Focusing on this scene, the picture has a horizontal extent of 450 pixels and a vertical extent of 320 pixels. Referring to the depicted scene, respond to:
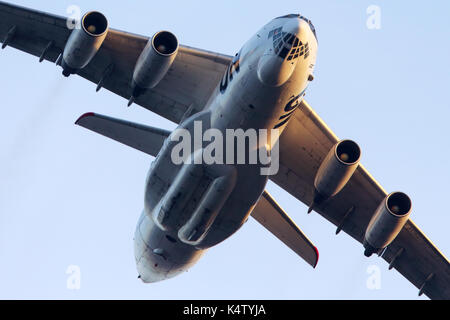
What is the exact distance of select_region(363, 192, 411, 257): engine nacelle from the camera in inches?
916

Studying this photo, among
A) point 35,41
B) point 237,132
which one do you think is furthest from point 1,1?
point 237,132

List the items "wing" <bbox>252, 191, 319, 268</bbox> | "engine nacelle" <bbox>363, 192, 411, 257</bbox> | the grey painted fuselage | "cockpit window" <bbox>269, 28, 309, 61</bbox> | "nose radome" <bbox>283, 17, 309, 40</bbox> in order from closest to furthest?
"cockpit window" <bbox>269, 28, 309, 61</bbox>, "nose radome" <bbox>283, 17, 309, 40</bbox>, the grey painted fuselage, "engine nacelle" <bbox>363, 192, 411, 257</bbox>, "wing" <bbox>252, 191, 319, 268</bbox>

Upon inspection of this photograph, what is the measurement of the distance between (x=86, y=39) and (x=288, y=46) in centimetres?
557

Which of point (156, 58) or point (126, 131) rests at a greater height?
point (156, 58)

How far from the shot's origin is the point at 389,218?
23.3m

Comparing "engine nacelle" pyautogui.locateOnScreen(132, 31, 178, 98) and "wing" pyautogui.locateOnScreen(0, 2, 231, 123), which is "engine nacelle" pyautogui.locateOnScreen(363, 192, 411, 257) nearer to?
"wing" pyautogui.locateOnScreen(0, 2, 231, 123)

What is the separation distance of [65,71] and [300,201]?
26.9 ft

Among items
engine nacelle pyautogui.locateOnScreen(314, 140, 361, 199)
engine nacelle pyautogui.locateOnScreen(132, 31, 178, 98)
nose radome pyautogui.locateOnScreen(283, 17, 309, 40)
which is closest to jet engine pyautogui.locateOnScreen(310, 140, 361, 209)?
engine nacelle pyautogui.locateOnScreen(314, 140, 361, 199)

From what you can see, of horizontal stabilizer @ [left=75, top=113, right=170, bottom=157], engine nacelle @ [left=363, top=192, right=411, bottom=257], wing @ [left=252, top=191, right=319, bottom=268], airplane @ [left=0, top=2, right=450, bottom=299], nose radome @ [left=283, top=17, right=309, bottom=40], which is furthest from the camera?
wing @ [left=252, top=191, right=319, bottom=268]

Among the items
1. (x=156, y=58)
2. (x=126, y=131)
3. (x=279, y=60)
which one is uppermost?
(x=279, y=60)

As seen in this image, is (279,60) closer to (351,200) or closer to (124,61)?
(124,61)

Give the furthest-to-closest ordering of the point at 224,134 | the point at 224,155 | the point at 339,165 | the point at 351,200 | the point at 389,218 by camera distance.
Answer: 1. the point at 351,200
2. the point at 389,218
3. the point at 339,165
4. the point at 224,155
5. the point at 224,134

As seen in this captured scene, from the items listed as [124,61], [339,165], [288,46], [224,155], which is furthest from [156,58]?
[339,165]

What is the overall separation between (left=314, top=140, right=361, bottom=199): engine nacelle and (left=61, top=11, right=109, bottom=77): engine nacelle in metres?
6.94
